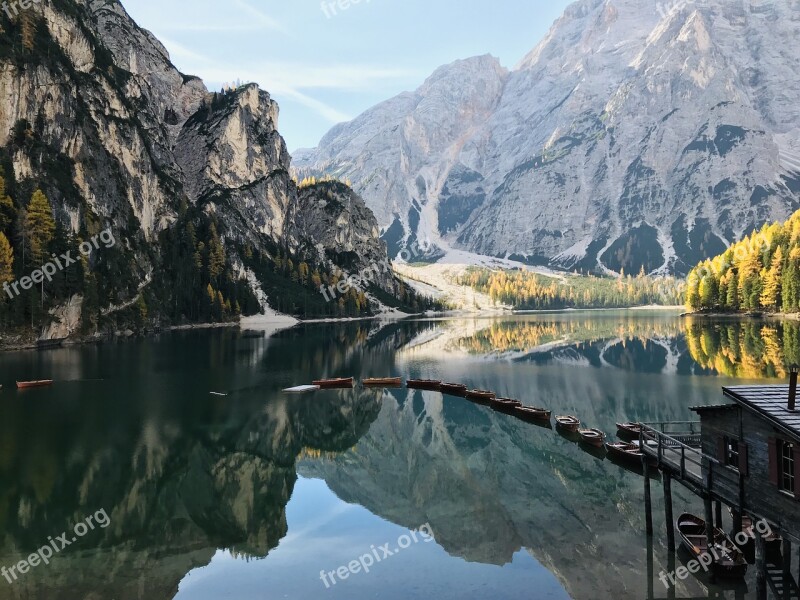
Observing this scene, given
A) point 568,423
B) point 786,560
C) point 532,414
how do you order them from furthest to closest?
1. point 532,414
2. point 568,423
3. point 786,560

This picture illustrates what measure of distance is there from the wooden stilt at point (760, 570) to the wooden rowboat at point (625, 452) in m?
22.7

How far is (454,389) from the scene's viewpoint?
8294 centimetres

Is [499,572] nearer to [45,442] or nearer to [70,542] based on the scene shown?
[70,542]

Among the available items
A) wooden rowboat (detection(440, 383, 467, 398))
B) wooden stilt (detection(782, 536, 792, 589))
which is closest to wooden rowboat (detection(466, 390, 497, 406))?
wooden rowboat (detection(440, 383, 467, 398))

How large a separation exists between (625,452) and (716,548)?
19.2 metres

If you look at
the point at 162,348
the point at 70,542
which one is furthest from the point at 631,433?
the point at 162,348

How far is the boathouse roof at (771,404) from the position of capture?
70.2 feet

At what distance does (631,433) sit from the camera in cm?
5456

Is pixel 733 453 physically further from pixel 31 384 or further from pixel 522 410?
pixel 31 384

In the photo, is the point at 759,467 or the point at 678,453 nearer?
the point at 759,467

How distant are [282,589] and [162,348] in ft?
388

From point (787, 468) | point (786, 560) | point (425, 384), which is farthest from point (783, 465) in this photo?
point (425, 384)

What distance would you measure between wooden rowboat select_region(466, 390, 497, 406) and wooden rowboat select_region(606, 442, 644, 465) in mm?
26225

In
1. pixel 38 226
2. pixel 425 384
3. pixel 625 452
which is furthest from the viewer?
pixel 38 226
